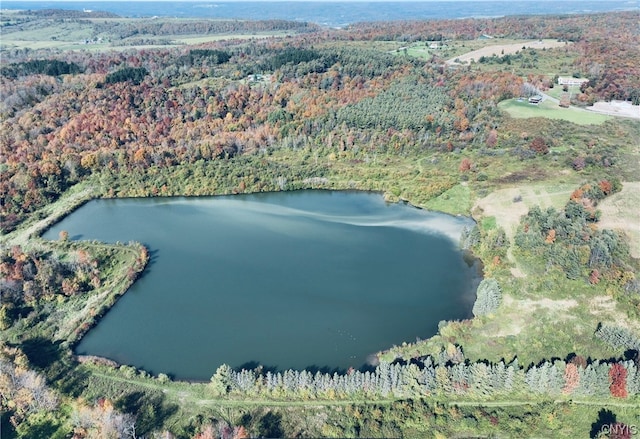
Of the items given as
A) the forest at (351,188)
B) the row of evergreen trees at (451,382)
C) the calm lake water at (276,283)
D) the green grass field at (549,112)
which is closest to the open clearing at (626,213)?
the forest at (351,188)

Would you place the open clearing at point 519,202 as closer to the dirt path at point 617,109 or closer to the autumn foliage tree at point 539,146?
the autumn foliage tree at point 539,146

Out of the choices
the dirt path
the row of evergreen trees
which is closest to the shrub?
the row of evergreen trees

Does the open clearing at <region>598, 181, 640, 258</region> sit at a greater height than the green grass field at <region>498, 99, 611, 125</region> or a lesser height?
lesser

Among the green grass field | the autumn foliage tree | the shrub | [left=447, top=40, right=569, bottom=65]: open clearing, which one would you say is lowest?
the shrub

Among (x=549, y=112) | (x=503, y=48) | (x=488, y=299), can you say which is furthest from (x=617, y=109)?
(x=488, y=299)

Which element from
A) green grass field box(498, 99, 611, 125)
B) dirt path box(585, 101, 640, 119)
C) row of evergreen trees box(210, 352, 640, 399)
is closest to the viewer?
row of evergreen trees box(210, 352, 640, 399)

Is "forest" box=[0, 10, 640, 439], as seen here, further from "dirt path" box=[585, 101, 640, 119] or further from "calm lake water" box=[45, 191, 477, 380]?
"dirt path" box=[585, 101, 640, 119]

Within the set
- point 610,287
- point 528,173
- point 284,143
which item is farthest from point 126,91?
point 610,287
